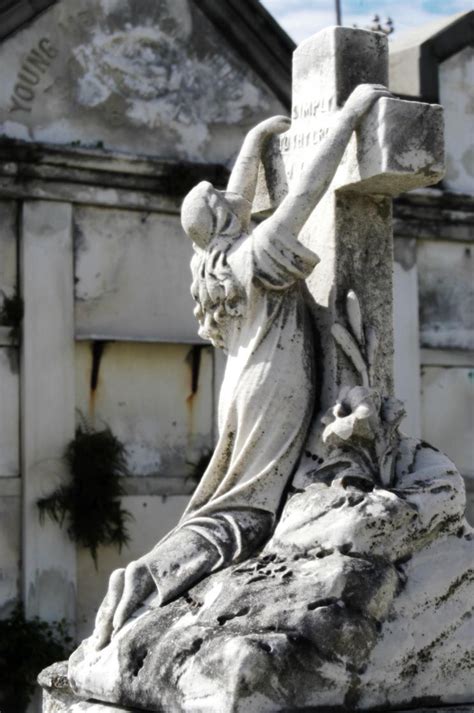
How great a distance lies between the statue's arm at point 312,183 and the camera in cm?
738

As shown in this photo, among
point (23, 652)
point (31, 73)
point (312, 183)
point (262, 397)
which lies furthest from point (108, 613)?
point (31, 73)

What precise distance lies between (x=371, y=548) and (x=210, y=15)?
786 cm

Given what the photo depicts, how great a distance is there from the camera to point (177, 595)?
7133mm

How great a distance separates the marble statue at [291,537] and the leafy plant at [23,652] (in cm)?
477

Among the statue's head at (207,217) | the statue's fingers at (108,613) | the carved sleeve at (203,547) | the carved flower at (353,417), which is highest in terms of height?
the statue's head at (207,217)

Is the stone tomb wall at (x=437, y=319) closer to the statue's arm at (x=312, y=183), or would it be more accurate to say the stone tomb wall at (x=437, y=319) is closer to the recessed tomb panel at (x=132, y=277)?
the recessed tomb panel at (x=132, y=277)

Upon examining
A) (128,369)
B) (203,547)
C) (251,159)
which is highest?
(251,159)

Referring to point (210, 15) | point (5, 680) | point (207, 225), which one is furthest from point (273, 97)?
point (207, 225)

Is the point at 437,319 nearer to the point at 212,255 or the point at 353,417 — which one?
the point at 212,255

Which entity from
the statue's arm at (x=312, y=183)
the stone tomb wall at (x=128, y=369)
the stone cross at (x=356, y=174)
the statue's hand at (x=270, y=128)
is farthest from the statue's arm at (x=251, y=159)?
the stone tomb wall at (x=128, y=369)

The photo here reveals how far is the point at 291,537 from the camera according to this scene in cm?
704

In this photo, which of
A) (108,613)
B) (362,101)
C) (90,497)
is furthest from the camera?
(90,497)

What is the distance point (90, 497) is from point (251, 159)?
5.53 meters

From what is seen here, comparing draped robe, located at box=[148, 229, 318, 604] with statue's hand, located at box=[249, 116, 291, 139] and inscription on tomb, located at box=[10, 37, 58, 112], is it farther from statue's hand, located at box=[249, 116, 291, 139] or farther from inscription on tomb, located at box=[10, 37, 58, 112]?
inscription on tomb, located at box=[10, 37, 58, 112]
